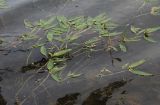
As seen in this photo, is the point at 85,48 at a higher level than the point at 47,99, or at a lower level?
higher

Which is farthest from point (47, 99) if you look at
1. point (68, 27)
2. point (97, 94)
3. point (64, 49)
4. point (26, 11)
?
point (26, 11)

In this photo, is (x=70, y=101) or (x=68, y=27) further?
(x=68, y=27)

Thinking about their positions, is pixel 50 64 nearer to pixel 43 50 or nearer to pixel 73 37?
pixel 43 50

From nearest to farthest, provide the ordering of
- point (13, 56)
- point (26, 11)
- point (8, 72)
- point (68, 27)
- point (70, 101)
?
1. point (70, 101)
2. point (8, 72)
3. point (13, 56)
4. point (68, 27)
5. point (26, 11)

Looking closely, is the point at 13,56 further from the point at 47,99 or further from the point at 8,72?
the point at 47,99

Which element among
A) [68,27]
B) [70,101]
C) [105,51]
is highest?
[68,27]

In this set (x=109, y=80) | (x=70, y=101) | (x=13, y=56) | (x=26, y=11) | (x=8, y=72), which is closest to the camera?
(x=70, y=101)
